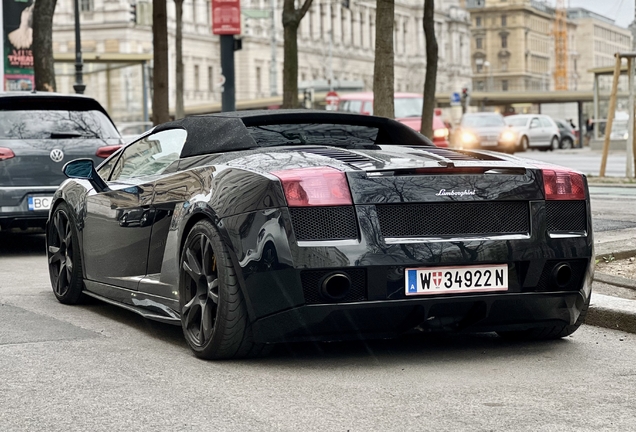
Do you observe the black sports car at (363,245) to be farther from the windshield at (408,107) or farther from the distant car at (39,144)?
the windshield at (408,107)

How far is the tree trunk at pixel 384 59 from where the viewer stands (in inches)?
710

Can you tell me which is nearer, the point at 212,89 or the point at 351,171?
the point at 351,171

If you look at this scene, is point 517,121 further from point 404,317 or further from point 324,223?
point 324,223

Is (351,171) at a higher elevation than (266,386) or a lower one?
higher

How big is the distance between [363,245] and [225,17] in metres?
20.4

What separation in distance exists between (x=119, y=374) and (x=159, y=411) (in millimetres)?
820

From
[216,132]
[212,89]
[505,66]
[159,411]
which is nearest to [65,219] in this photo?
[216,132]

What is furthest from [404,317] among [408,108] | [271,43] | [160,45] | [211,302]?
[271,43]

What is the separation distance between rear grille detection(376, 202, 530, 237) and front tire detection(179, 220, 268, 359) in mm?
727

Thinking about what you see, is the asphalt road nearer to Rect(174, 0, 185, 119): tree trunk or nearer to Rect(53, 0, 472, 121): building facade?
Rect(53, 0, 472, 121): building facade

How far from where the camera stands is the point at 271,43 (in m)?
105

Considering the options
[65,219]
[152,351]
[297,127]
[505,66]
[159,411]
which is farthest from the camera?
[505,66]

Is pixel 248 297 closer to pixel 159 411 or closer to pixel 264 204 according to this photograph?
pixel 264 204

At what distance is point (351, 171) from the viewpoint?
545 cm
